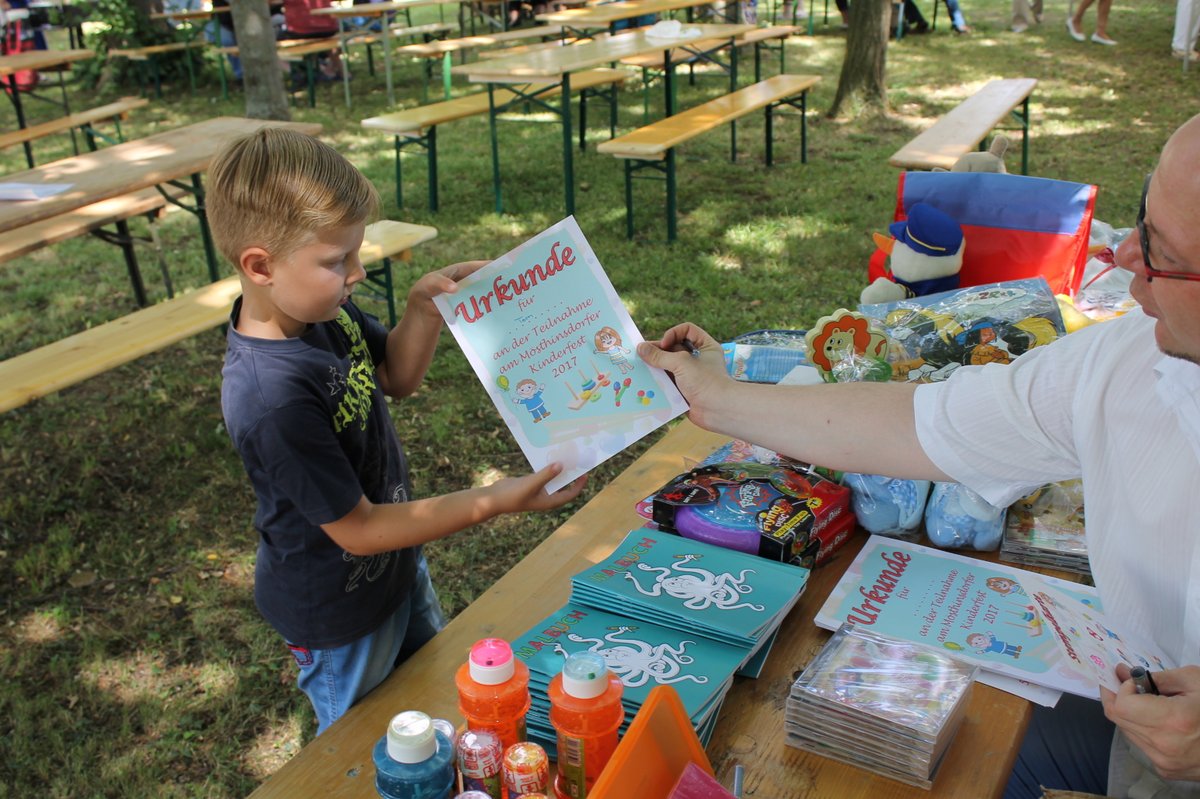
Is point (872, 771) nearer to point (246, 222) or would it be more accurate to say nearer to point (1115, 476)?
point (1115, 476)

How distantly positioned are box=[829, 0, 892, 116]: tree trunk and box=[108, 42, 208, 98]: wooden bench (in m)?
7.27

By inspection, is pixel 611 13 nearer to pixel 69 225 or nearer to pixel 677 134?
pixel 677 134

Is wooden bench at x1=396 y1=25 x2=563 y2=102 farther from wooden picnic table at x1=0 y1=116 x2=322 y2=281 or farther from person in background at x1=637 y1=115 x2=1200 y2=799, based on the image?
person in background at x1=637 y1=115 x2=1200 y2=799

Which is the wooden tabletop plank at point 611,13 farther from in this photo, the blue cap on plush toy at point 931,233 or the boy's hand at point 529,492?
the boy's hand at point 529,492

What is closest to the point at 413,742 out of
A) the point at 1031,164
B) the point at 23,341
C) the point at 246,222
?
the point at 246,222

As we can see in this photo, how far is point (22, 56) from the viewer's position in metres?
8.63

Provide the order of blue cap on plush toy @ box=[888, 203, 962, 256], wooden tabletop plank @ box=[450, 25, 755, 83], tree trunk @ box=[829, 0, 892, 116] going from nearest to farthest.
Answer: blue cap on plush toy @ box=[888, 203, 962, 256]
wooden tabletop plank @ box=[450, 25, 755, 83]
tree trunk @ box=[829, 0, 892, 116]

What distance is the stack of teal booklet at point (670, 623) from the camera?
153cm

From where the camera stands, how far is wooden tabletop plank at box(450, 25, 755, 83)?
629 centimetres

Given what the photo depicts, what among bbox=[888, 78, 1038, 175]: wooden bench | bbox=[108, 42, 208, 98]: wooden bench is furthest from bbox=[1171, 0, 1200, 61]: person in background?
bbox=[108, 42, 208, 98]: wooden bench

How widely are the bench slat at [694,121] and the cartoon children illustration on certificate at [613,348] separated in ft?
14.6

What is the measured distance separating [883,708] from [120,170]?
4525 millimetres

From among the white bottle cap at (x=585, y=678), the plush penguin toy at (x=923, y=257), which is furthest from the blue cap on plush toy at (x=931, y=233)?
the white bottle cap at (x=585, y=678)

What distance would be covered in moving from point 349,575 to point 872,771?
1.00m
